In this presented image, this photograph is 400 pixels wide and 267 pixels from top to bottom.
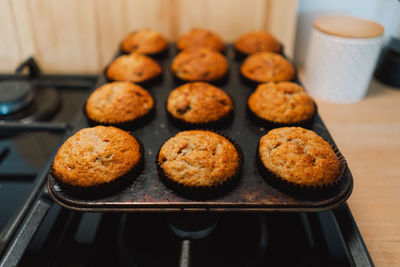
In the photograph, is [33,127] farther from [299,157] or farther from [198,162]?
[299,157]

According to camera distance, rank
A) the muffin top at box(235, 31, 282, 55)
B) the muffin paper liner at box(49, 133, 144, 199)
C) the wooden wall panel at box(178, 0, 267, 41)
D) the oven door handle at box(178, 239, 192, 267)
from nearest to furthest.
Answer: the oven door handle at box(178, 239, 192, 267) < the muffin paper liner at box(49, 133, 144, 199) < the muffin top at box(235, 31, 282, 55) < the wooden wall panel at box(178, 0, 267, 41)

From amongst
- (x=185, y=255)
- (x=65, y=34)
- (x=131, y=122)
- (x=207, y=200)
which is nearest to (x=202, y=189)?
(x=207, y=200)

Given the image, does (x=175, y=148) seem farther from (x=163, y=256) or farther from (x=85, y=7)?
(x=85, y=7)

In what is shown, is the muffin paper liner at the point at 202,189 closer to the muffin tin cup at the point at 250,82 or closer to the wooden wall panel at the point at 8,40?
the muffin tin cup at the point at 250,82

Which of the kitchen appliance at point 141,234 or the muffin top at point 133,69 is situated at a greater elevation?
the muffin top at point 133,69

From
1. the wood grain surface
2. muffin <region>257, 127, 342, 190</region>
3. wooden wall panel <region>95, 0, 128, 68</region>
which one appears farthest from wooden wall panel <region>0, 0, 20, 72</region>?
the wood grain surface

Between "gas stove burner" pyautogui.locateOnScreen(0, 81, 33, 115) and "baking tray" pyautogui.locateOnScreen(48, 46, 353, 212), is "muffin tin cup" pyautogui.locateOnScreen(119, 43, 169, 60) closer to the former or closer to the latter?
"gas stove burner" pyautogui.locateOnScreen(0, 81, 33, 115)

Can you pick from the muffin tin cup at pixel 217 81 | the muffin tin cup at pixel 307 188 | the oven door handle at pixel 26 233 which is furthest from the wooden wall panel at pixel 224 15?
the oven door handle at pixel 26 233
